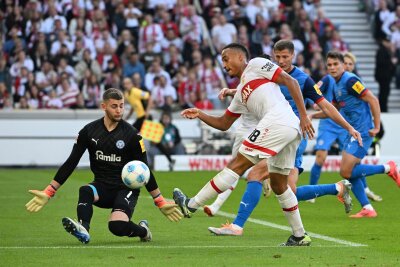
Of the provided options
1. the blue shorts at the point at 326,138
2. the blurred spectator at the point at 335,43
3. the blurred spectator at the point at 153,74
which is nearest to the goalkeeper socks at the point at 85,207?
the blue shorts at the point at 326,138

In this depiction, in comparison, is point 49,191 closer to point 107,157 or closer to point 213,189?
point 107,157

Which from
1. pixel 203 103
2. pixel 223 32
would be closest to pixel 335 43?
pixel 223 32

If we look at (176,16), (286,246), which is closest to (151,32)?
(176,16)

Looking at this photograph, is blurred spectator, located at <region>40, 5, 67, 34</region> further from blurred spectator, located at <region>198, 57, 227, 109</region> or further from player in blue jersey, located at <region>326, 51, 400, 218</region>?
player in blue jersey, located at <region>326, 51, 400, 218</region>

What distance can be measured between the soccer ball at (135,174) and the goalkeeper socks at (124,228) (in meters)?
0.39

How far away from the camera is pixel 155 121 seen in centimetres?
2852

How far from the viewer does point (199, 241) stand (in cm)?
1198

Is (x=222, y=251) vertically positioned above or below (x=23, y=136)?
above

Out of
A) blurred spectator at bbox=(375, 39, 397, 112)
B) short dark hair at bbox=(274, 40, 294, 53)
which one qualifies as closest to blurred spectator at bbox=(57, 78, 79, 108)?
blurred spectator at bbox=(375, 39, 397, 112)

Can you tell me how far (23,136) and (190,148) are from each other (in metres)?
4.09

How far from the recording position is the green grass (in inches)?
401

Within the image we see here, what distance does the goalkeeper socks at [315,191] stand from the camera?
44.3ft

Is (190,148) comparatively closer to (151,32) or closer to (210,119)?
(151,32)

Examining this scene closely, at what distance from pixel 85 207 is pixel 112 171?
0.52m
